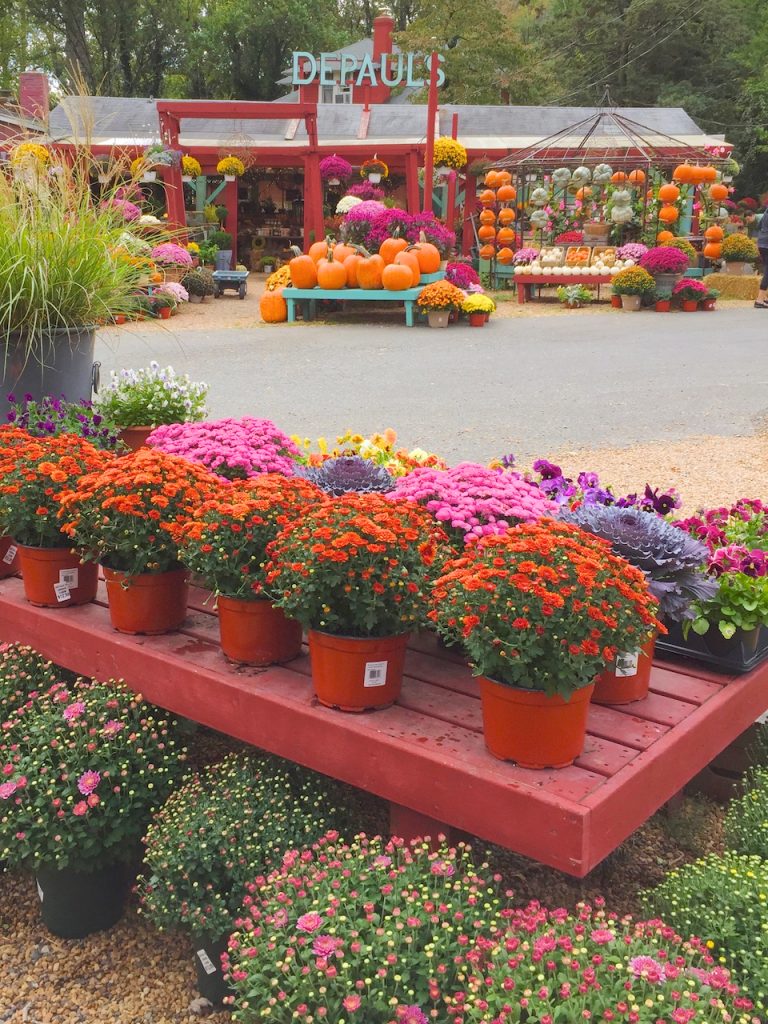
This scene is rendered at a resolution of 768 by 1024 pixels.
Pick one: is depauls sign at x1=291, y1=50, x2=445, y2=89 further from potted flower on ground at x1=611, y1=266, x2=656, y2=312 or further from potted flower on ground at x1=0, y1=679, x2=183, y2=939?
potted flower on ground at x1=0, y1=679, x2=183, y2=939

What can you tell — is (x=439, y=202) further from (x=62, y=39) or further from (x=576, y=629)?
(x=62, y=39)

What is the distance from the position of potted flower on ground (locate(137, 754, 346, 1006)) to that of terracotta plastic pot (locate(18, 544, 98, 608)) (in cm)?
83

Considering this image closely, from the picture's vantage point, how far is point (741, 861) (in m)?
2.05

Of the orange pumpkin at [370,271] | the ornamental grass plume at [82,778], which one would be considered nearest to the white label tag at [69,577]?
the ornamental grass plume at [82,778]

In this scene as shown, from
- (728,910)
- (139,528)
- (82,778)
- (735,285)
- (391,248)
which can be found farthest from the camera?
(735,285)

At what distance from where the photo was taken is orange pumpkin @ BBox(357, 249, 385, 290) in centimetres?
1259

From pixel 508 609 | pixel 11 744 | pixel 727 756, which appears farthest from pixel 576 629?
pixel 11 744

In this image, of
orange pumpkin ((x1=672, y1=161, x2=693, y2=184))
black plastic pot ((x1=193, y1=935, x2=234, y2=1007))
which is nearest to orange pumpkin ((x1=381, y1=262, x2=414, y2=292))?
orange pumpkin ((x1=672, y1=161, x2=693, y2=184))

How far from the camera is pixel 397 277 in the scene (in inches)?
491

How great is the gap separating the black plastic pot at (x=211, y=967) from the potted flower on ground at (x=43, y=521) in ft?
3.85

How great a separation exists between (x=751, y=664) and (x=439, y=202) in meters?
23.0

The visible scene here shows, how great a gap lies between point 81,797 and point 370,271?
11.0 metres

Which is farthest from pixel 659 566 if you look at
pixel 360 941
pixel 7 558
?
pixel 7 558

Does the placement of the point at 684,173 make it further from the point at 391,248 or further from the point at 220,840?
the point at 220,840
